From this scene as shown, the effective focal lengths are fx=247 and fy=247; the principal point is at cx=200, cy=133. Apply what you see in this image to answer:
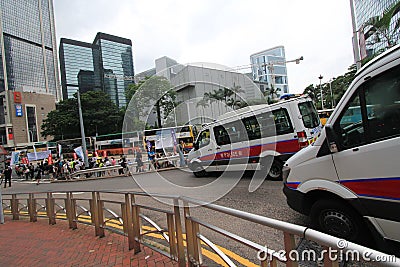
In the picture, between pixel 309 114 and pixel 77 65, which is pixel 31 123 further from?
pixel 309 114

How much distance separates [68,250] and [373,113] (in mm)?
4978

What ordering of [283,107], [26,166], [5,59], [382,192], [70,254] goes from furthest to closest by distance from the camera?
[5,59] < [26,166] < [283,107] < [70,254] < [382,192]

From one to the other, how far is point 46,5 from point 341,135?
4594 inches

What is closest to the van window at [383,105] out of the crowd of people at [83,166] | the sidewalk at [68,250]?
the sidewalk at [68,250]

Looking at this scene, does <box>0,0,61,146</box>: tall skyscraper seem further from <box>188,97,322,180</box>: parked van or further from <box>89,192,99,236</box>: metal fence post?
<box>89,192,99,236</box>: metal fence post

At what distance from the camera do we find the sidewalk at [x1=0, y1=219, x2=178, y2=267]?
3536 millimetres

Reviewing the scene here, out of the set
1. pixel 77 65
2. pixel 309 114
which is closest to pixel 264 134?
pixel 309 114

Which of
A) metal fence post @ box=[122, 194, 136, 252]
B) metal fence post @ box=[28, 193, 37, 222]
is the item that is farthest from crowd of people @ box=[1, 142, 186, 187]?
metal fence post @ box=[122, 194, 136, 252]

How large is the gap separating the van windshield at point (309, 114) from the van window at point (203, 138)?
11.3 ft

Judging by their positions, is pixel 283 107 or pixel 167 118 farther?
pixel 283 107

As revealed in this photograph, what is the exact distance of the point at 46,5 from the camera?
301 ft

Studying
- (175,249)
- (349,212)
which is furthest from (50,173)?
(349,212)

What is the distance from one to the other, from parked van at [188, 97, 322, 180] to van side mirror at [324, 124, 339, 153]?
4.33 meters

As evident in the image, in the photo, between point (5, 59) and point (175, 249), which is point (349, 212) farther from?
point (5, 59)
